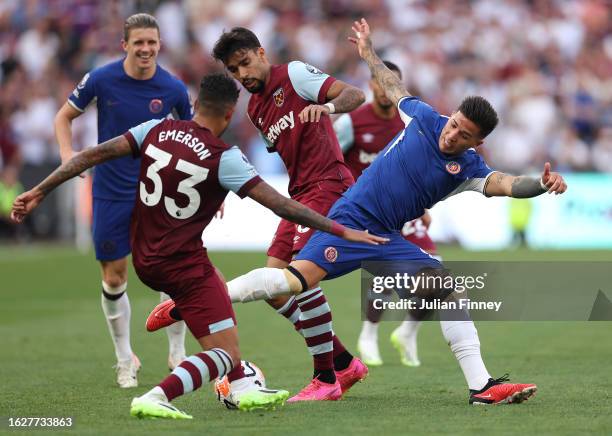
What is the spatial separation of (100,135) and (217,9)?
17.3 m

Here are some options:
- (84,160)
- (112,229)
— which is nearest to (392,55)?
(112,229)

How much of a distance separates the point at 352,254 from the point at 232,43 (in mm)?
1763

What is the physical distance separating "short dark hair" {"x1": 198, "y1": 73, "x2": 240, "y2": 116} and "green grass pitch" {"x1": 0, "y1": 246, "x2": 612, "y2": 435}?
75.5 inches

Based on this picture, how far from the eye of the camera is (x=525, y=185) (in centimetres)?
757

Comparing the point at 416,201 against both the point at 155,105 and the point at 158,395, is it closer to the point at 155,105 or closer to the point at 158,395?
the point at 158,395

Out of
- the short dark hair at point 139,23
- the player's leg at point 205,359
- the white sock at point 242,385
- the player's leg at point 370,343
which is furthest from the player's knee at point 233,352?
the player's leg at point 370,343

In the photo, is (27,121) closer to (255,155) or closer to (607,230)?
(255,155)

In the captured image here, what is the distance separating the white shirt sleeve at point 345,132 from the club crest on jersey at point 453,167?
3.14m

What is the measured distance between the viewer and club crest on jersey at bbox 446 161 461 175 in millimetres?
7922

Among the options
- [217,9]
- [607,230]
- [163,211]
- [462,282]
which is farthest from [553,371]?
[217,9]

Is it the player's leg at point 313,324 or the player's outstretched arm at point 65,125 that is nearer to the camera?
the player's leg at point 313,324

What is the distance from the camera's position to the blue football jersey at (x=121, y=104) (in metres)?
9.73

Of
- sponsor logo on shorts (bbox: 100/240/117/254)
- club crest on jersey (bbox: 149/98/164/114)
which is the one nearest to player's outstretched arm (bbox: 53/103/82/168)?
club crest on jersey (bbox: 149/98/164/114)

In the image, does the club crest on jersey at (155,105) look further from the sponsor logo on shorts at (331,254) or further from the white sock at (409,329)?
the white sock at (409,329)
